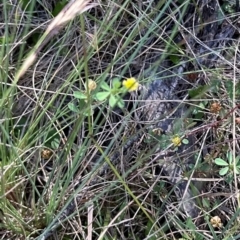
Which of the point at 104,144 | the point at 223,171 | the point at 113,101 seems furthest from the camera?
the point at 104,144

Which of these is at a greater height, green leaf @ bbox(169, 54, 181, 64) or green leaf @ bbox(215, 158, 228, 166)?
green leaf @ bbox(169, 54, 181, 64)

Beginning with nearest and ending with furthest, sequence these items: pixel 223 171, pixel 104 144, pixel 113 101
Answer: pixel 113 101, pixel 223 171, pixel 104 144

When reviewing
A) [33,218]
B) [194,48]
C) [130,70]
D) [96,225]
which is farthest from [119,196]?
[194,48]

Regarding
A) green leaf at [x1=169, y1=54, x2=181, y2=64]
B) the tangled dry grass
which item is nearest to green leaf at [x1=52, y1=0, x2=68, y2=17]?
the tangled dry grass

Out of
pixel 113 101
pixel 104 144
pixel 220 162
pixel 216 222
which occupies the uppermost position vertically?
pixel 113 101

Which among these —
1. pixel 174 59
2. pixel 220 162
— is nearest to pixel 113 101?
pixel 220 162

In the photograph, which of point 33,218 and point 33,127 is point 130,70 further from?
point 33,218

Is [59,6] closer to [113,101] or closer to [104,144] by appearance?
[104,144]

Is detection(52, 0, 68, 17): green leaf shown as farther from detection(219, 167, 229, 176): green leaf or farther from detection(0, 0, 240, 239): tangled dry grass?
detection(219, 167, 229, 176): green leaf

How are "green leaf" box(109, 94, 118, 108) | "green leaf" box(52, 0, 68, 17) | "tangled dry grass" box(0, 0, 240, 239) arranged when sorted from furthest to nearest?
"green leaf" box(52, 0, 68, 17)
"tangled dry grass" box(0, 0, 240, 239)
"green leaf" box(109, 94, 118, 108)

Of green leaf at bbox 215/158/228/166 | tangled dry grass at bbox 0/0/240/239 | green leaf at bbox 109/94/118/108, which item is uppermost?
green leaf at bbox 109/94/118/108

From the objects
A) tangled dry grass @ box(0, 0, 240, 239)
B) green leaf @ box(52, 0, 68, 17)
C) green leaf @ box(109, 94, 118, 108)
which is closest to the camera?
green leaf @ box(109, 94, 118, 108)
